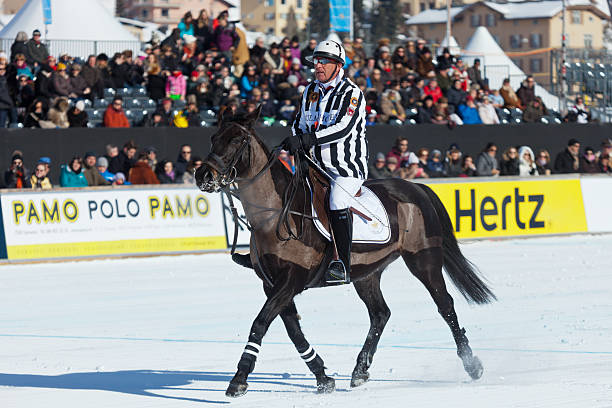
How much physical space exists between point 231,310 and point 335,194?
4505 millimetres

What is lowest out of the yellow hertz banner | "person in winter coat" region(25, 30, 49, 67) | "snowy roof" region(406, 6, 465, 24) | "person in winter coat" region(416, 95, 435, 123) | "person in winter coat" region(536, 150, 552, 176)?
the yellow hertz banner

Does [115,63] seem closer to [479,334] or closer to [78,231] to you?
[78,231]

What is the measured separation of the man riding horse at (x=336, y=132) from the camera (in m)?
7.81

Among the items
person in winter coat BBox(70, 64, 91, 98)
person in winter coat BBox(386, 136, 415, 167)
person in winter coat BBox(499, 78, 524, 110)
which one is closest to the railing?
person in winter coat BBox(70, 64, 91, 98)

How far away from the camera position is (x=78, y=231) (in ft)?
53.9

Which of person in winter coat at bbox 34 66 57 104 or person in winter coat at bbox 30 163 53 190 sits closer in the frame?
person in winter coat at bbox 30 163 53 190

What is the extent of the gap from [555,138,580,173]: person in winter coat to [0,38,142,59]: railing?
10.8 meters

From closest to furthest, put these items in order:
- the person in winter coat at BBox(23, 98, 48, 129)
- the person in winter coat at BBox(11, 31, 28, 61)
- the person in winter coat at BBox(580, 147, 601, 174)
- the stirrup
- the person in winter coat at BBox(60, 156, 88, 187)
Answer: the stirrup, the person in winter coat at BBox(60, 156, 88, 187), the person in winter coat at BBox(23, 98, 48, 129), the person in winter coat at BBox(11, 31, 28, 61), the person in winter coat at BBox(580, 147, 601, 174)

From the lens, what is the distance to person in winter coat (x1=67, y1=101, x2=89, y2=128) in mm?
18891

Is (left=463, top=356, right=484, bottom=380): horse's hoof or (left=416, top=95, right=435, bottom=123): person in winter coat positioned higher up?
(left=416, top=95, right=435, bottom=123): person in winter coat

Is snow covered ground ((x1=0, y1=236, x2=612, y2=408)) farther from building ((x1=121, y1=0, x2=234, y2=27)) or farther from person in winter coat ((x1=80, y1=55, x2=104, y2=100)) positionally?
building ((x1=121, y1=0, x2=234, y2=27))

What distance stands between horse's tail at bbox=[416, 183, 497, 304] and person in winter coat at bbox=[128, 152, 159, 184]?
373 inches

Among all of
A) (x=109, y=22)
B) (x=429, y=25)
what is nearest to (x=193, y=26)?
(x=109, y=22)

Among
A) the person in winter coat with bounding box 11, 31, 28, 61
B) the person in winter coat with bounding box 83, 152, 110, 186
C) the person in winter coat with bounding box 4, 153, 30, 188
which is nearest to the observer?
the person in winter coat with bounding box 4, 153, 30, 188
